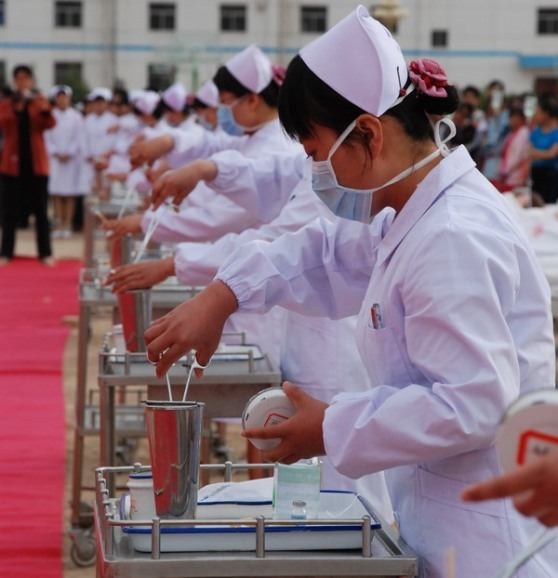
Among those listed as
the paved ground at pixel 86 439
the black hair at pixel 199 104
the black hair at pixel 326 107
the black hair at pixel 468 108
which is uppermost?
the black hair at pixel 326 107

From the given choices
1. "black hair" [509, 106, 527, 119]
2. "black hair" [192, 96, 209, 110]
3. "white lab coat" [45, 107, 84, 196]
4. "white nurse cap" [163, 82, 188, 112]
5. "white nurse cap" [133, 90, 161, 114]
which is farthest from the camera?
"white lab coat" [45, 107, 84, 196]

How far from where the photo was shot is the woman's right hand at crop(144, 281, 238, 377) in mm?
1839

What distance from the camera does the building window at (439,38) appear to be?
34.8 metres

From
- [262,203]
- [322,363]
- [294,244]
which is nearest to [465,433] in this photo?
[294,244]

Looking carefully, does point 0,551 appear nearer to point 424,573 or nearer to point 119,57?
point 424,573

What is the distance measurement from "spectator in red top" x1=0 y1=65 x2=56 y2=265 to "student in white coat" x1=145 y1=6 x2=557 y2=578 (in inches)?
350

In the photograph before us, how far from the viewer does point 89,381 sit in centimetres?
642

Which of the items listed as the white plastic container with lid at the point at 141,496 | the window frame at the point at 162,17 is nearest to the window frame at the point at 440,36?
the window frame at the point at 162,17

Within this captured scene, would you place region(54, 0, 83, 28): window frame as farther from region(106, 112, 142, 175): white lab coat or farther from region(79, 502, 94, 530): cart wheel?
region(79, 502, 94, 530): cart wheel

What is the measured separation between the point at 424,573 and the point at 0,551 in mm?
2190

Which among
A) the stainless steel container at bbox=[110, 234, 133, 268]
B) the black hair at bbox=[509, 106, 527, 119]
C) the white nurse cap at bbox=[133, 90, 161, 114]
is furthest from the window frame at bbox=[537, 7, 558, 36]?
the stainless steel container at bbox=[110, 234, 133, 268]

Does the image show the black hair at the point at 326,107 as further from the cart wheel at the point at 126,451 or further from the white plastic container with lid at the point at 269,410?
the cart wheel at the point at 126,451

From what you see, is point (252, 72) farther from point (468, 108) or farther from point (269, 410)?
point (468, 108)

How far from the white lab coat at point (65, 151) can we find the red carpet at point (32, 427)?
191 inches
